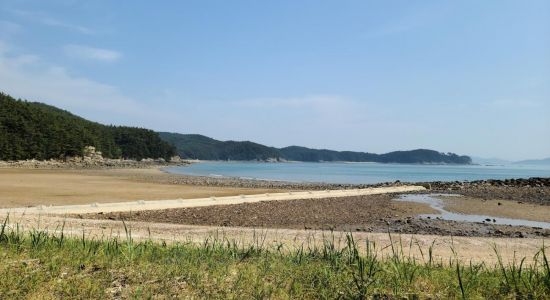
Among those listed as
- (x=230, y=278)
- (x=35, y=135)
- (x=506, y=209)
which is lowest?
(x=506, y=209)

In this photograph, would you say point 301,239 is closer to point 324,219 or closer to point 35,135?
point 324,219

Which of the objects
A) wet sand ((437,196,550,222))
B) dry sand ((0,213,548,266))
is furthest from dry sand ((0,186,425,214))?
wet sand ((437,196,550,222))

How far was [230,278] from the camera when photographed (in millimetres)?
5906

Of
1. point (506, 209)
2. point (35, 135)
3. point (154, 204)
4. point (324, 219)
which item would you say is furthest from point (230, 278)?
point (35, 135)

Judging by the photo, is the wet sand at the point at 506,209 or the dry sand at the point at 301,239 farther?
the wet sand at the point at 506,209

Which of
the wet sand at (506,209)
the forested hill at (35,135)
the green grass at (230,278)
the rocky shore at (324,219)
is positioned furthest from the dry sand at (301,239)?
the forested hill at (35,135)

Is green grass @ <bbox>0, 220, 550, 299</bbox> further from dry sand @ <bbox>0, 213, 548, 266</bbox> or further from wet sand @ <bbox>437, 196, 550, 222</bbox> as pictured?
wet sand @ <bbox>437, 196, 550, 222</bbox>

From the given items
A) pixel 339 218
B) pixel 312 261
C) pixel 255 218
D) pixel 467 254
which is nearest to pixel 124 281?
pixel 312 261

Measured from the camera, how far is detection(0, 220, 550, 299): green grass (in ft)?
17.3

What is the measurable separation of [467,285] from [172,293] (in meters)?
3.57

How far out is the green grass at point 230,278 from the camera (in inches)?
208

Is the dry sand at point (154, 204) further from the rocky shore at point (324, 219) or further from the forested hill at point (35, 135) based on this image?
the forested hill at point (35, 135)

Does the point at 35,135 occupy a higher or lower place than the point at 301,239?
higher

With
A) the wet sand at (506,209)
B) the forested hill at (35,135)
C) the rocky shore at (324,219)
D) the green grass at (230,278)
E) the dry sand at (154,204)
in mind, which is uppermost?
the forested hill at (35,135)
